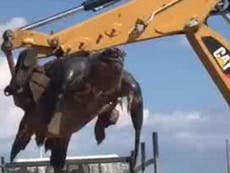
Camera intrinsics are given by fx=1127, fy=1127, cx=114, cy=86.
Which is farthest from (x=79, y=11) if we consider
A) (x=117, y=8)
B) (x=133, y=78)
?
(x=133, y=78)

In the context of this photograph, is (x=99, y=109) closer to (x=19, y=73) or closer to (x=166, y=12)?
(x=19, y=73)

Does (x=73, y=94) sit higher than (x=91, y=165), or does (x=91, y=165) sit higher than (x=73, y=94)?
(x=73, y=94)

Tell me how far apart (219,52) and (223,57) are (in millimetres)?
65

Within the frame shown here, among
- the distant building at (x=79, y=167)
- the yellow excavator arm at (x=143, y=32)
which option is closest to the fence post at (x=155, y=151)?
the distant building at (x=79, y=167)

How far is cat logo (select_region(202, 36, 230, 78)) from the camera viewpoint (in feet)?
36.7

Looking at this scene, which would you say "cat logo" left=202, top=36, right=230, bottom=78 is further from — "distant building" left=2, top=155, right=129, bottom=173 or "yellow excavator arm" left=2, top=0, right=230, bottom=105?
"distant building" left=2, top=155, right=129, bottom=173

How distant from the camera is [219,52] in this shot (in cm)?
1128

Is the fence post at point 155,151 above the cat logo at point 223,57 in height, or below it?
below

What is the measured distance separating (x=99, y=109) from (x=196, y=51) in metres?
1.49

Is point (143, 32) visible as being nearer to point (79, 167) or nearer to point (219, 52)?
point (219, 52)

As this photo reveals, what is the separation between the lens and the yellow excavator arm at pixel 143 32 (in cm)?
1086

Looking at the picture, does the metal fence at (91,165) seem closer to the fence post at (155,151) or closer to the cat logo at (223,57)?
the fence post at (155,151)

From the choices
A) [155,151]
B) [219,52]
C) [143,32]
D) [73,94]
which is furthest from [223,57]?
[73,94]

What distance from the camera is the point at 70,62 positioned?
1010 centimetres
